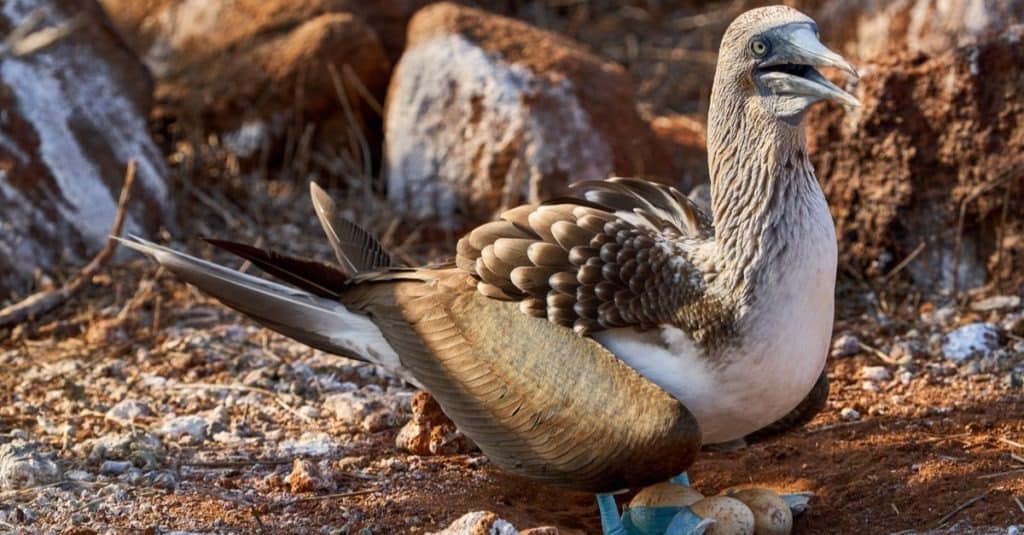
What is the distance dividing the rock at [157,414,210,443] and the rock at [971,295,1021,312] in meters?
3.47

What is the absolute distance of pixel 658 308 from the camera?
461cm

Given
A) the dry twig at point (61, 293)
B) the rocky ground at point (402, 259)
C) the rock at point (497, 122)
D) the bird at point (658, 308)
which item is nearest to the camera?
the bird at point (658, 308)

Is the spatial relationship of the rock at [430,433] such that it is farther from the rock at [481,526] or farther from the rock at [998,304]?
the rock at [998,304]

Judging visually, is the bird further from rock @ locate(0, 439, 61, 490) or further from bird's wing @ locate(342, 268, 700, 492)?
rock @ locate(0, 439, 61, 490)

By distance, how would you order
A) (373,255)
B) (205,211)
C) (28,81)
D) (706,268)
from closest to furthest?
(706,268)
(373,255)
(28,81)
(205,211)

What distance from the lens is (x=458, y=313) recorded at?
197 inches

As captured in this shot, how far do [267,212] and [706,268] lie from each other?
425cm

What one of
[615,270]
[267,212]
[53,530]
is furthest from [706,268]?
[267,212]

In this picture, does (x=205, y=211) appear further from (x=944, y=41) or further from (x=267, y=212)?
(x=944, y=41)

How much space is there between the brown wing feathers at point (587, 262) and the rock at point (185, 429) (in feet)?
4.64

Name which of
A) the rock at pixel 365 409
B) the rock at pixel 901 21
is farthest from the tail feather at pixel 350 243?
the rock at pixel 901 21

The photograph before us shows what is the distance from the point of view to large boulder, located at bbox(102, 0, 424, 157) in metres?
8.73

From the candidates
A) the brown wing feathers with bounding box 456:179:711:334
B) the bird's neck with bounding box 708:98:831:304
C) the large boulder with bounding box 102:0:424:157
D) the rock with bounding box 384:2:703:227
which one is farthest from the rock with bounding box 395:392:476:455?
the large boulder with bounding box 102:0:424:157

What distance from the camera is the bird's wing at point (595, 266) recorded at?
4613mm
